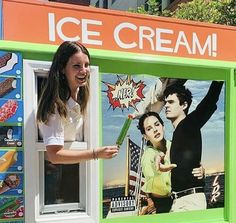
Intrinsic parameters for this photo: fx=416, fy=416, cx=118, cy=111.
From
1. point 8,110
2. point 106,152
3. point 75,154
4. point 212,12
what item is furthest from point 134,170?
point 212,12

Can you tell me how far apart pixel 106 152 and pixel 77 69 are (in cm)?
45

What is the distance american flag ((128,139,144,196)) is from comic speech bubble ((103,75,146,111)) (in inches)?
8.3

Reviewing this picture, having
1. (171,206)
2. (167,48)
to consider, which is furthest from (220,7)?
(171,206)

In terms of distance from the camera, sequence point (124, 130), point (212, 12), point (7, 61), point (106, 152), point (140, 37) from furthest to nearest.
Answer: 1. point (212, 12)
2. point (140, 37)
3. point (124, 130)
4. point (106, 152)
5. point (7, 61)

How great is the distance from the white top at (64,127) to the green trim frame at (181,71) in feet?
0.45

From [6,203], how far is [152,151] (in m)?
0.86

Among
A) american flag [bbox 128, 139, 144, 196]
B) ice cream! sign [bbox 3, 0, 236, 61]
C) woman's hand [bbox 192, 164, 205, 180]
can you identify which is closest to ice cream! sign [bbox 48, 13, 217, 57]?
ice cream! sign [bbox 3, 0, 236, 61]

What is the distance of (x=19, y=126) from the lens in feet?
6.72

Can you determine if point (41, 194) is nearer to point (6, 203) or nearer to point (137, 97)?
point (6, 203)

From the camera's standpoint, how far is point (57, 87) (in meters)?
2.07

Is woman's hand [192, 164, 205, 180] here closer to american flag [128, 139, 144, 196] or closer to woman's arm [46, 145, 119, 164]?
american flag [128, 139, 144, 196]

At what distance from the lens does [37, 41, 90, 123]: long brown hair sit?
2.05 m

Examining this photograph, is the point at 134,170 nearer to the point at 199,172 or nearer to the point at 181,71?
the point at 199,172

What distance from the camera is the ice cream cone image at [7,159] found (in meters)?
2.01
